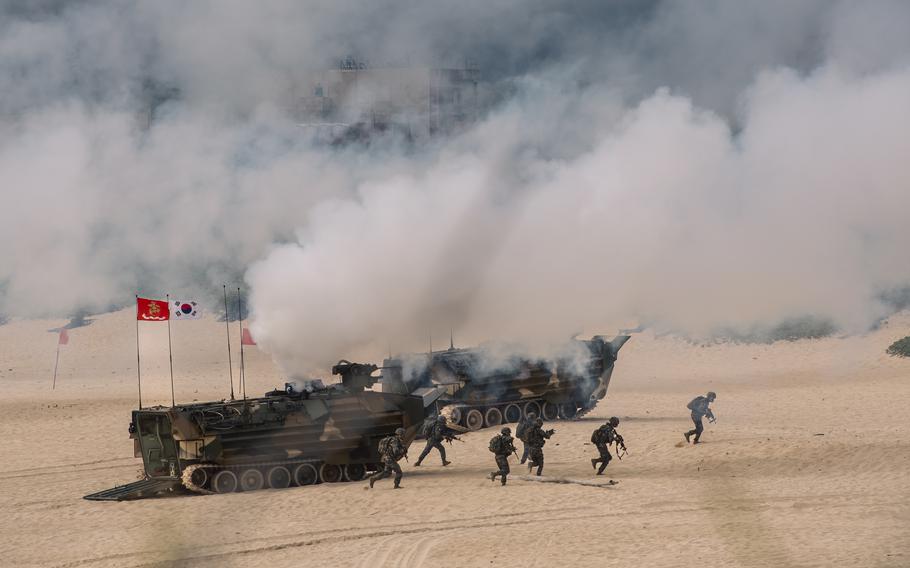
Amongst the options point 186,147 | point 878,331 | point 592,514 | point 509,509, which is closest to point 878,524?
point 592,514

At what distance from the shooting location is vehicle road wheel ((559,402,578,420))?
4222 cm

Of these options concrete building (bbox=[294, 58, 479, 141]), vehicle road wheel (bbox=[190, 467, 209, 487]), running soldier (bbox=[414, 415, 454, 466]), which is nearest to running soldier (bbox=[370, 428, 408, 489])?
running soldier (bbox=[414, 415, 454, 466])

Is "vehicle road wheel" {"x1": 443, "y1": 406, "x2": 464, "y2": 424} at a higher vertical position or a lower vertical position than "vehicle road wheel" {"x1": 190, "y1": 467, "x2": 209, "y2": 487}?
higher

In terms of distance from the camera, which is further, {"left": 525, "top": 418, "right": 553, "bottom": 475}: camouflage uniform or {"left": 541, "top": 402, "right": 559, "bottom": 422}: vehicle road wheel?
{"left": 541, "top": 402, "right": 559, "bottom": 422}: vehicle road wheel

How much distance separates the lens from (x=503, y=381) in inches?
1596

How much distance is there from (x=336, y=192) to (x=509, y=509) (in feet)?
170

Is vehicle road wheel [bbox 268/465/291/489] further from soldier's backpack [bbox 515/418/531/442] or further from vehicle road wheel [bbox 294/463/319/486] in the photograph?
soldier's backpack [bbox 515/418/531/442]

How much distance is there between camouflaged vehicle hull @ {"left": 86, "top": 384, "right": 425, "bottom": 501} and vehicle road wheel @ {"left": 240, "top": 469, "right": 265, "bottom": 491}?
0.07 feet

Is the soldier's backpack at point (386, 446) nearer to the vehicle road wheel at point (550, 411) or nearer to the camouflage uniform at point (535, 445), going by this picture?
the camouflage uniform at point (535, 445)

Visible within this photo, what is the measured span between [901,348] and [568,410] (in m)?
21.8

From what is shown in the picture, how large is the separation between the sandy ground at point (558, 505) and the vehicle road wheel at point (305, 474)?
63 centimetres

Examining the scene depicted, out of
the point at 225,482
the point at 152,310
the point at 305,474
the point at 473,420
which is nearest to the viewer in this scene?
the point at 225,482

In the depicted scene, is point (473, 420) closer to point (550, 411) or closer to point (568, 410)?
point (550, 411)

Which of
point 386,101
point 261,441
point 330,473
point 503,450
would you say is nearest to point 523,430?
point 503,450
